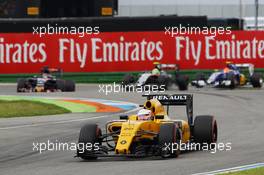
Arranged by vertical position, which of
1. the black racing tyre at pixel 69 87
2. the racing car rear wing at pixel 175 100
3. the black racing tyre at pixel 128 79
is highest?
the racing car rear wing at pixel 175 100

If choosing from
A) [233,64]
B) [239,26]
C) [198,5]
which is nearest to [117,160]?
[233,64]

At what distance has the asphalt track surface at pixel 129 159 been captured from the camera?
13.5 m

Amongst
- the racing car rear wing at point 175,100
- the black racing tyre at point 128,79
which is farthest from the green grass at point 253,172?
the black racing tyre at point 128,79

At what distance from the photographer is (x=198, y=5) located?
63.0m

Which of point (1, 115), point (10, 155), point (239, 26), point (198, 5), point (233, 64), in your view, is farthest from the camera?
point (198, 5)

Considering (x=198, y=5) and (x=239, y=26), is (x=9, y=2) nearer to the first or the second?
(x=239, y=26)

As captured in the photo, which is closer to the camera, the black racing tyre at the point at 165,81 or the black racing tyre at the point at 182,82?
the black racing tyre at the point at 165,81

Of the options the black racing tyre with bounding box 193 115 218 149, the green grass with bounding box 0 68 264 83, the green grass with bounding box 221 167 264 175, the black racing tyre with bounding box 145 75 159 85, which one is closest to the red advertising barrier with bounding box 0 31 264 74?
the green grass with bounding box 0 68 264 83

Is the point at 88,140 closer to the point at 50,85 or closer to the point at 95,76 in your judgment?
the point at 50,85

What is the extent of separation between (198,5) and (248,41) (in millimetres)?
23839

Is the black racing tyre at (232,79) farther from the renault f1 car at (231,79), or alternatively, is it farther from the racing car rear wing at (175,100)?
the racing car rear wing at (175,100)

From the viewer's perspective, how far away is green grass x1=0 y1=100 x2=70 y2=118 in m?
24.9

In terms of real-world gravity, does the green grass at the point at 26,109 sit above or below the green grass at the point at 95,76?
above

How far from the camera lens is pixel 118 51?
3900cm
